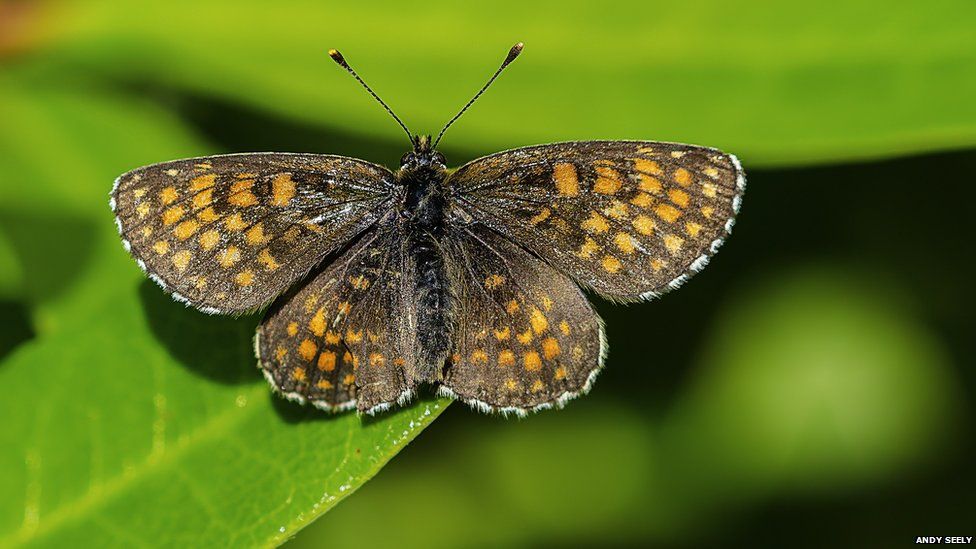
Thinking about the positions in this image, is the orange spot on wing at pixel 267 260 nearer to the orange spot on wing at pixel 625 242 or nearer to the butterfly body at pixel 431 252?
the butterfly body at pixel 431 252

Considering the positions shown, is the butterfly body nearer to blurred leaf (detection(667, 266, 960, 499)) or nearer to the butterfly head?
the butterfly head

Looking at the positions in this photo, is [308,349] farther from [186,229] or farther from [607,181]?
[607,181]

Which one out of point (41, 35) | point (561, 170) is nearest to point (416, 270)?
point (561, 170)

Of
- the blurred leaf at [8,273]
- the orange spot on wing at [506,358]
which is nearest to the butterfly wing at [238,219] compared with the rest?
the orange spot on wing at [506,358]

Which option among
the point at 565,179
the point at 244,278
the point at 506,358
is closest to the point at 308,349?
the point at 244,278

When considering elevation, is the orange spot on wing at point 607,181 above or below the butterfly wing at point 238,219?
Answer: above
